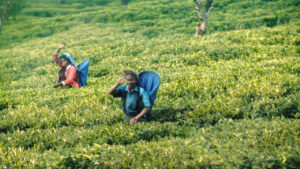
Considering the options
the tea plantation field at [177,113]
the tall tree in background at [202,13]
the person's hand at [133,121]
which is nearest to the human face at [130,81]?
the person's hand at [133,121]

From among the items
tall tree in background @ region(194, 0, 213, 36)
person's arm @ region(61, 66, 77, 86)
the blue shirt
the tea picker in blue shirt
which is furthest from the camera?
tall tree in background @ region(194, 0, 213, 36)

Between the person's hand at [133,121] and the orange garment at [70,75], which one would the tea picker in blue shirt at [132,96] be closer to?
the person's hand at [133,121]

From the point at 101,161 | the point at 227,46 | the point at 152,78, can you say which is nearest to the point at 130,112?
the point at 152,78

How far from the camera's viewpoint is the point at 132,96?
6.99 m

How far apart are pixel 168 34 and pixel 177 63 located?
10132 mm

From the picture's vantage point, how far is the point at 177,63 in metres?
13.8

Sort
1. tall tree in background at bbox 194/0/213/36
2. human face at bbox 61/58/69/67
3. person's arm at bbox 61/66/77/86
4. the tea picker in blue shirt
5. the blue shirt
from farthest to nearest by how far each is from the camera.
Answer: tall tree in background at bbox 194/0/213/36
human face at bbox 61/58/69/67
person's arm at bbox 61/66/77/86
the blue shirt
the tea picker in blue shirt

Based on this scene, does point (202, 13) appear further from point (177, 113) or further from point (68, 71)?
point (177, 113)

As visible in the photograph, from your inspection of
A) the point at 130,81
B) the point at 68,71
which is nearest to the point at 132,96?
the point at 130,81

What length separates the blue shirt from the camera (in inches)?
271

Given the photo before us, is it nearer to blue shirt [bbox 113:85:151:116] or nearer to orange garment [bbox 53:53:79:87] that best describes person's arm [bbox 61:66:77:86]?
orange garment [bbox 53:53:79:87]

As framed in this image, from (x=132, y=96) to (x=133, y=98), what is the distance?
0.06 m

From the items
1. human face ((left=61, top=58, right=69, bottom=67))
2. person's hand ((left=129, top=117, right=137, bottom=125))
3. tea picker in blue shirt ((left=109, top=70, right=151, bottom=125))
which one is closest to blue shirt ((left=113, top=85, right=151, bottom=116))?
tea picker in blue shirt ((left=109, top=70, right=151, bottom=125))

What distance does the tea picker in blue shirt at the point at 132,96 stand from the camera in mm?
6723
